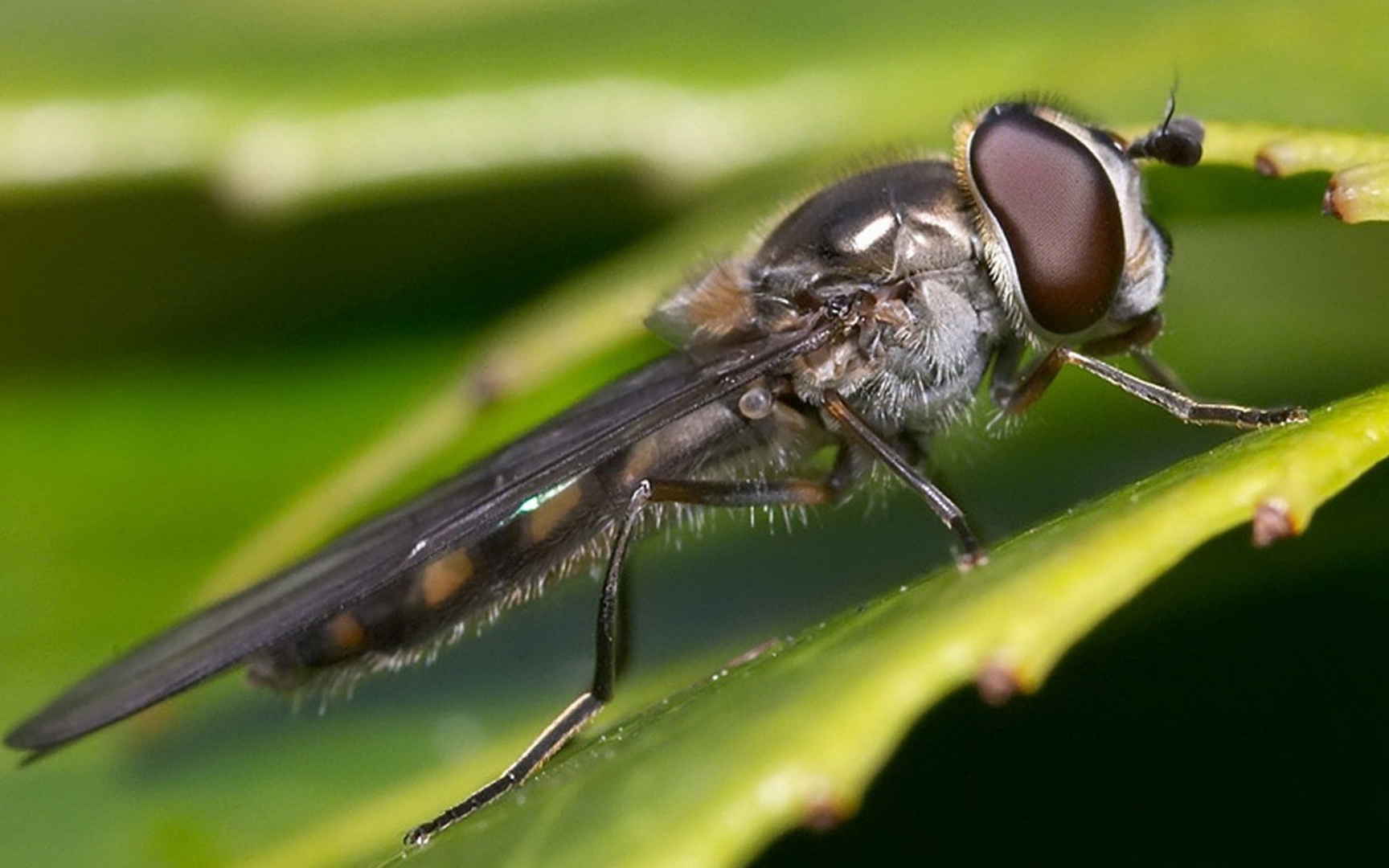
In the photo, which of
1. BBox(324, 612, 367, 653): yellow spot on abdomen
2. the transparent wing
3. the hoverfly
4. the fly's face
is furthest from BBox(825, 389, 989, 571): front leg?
BBox(324, 612, 367, 653): yellow spot on abdomen

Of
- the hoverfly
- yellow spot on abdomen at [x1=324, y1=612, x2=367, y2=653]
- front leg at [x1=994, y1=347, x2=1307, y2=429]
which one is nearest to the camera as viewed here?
front leg at [x1=994, y1=347, x2=1307, y2=429]

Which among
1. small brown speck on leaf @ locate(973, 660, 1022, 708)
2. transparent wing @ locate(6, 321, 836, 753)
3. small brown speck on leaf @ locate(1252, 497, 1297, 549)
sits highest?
transparent wing @ locate(6, 321, 836, 753)

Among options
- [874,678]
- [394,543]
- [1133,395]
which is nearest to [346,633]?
[394,543]

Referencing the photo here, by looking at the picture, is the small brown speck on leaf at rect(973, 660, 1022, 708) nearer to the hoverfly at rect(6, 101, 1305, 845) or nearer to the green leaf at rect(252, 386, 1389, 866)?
the green leaf at rect(252, 386, 1389, 866)

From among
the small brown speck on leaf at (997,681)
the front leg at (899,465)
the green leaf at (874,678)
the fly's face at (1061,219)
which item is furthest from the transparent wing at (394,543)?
the small brown speck on leaf at (997,681)

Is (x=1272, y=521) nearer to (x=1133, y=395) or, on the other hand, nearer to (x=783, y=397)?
(x=1133, y=395)

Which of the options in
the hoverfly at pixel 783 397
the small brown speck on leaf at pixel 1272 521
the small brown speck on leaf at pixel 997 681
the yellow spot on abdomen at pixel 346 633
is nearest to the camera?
the small brown speck on leaf at pixel 997 681

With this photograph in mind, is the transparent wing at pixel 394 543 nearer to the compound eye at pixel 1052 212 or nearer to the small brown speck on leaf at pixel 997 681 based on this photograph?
the compound eye at pixel 1052 212
